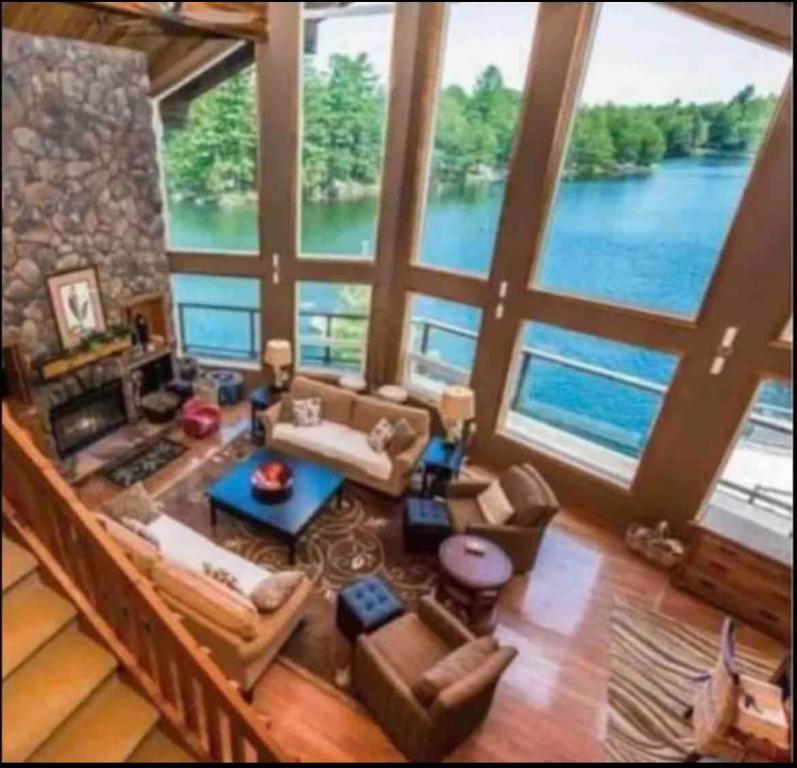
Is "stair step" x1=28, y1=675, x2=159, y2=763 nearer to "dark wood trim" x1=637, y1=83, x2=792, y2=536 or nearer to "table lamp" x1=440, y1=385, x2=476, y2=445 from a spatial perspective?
"table lamp" x1=440, y1=385, x2=476, y2=445

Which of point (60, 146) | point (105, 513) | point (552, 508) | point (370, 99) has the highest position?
point (370, 99)

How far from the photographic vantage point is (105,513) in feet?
14.9

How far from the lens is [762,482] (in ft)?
16.7

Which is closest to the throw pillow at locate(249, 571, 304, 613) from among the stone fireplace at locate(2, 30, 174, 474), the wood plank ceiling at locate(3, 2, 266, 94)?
the stone fireplace at locate(2, 30, 174, 474)

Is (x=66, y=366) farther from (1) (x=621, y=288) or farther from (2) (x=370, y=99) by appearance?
(1) (x=621, y=288)

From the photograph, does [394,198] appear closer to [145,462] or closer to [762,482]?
[145,462]

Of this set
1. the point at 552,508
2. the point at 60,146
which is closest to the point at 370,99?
the point at 60,146

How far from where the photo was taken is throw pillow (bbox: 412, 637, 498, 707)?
315 centimetres

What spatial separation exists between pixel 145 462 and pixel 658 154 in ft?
21.0

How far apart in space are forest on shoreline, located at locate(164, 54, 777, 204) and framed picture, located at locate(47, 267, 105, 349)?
5.68 feet

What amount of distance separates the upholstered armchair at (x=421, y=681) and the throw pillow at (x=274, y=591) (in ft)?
2.11

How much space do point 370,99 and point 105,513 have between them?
5293 millimetres

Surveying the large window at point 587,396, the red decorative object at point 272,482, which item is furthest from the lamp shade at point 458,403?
the red decorative object at point 272,482

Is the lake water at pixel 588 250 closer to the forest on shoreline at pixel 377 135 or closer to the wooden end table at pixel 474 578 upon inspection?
the forest on shoreline at pixel 377 135
